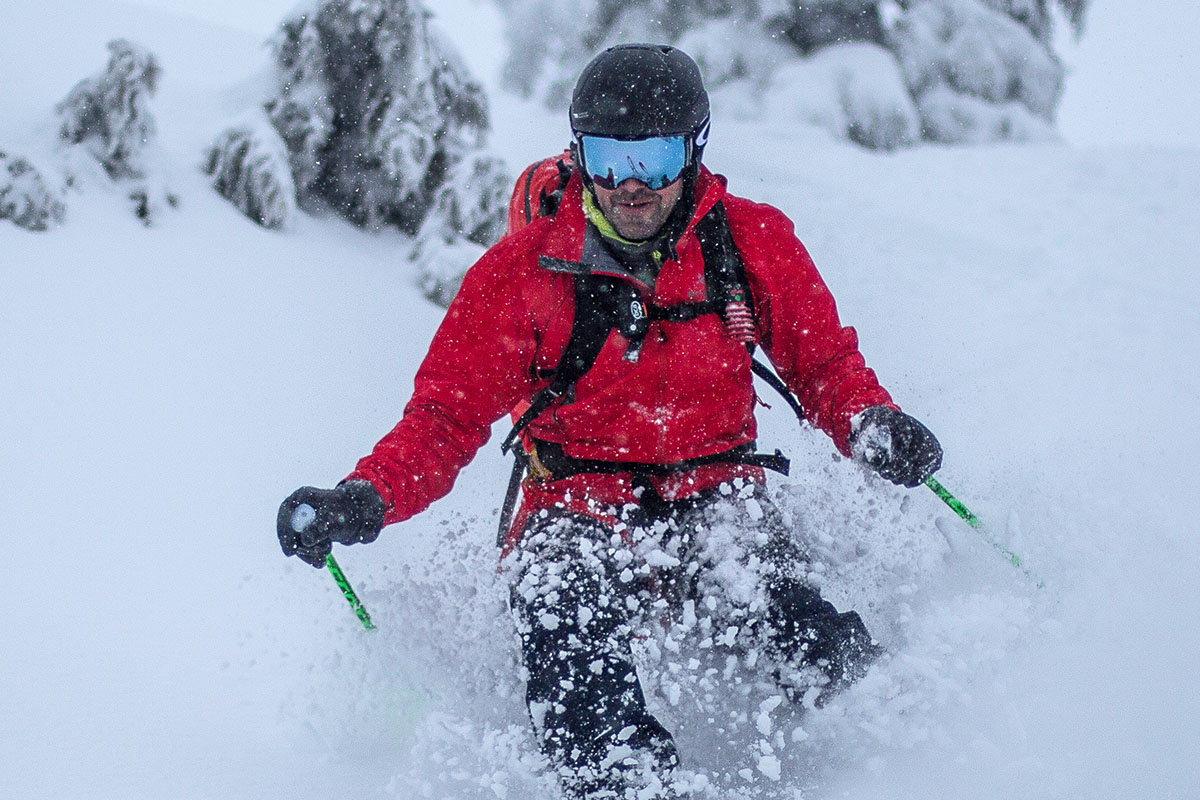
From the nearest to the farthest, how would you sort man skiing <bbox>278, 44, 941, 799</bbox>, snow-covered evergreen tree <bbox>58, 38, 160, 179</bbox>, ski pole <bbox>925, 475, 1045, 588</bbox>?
1. man skiing <bbox>278, 44, 941, 799</bbox>
2. ski pole <bbox>925, 475, 1045, 588</bbox>
3. snow-covered evergreen tree <bbox>58, 38, 160, 179</bbox>

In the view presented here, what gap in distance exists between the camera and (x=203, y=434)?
5.61m

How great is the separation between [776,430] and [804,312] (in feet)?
9.91

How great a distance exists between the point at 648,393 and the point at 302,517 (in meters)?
1.07

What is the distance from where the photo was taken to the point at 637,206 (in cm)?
310

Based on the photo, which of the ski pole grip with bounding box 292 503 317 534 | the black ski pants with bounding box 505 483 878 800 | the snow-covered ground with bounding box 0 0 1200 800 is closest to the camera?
the black ski pants with bounding box 505 483 878 800

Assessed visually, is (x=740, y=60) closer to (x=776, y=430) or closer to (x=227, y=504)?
(x=776, y=430)

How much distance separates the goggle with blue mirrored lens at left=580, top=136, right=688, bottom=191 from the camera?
3.05 m

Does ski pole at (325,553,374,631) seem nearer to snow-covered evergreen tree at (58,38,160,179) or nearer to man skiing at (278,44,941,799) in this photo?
man skiing at (278,44,941,799)

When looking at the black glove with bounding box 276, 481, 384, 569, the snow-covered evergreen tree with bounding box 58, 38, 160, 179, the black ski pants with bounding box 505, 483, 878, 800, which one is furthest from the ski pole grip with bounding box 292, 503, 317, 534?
the snow-covered evergreen tree with bounding box 58, 38, 160, 179

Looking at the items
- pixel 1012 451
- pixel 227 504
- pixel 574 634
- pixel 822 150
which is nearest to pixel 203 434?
pixel 227 504

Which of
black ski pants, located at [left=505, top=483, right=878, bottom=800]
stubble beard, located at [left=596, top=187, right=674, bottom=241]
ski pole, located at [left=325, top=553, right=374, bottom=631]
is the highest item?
stubble beard, located at [left=596, top=187, right=674, bottom=241]

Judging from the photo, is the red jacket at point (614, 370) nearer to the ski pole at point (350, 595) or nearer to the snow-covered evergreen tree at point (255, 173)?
the ski pole at point (350, 595)

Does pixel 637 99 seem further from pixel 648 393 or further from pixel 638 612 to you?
pixel 638 612

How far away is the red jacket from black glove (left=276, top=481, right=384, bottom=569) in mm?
230
